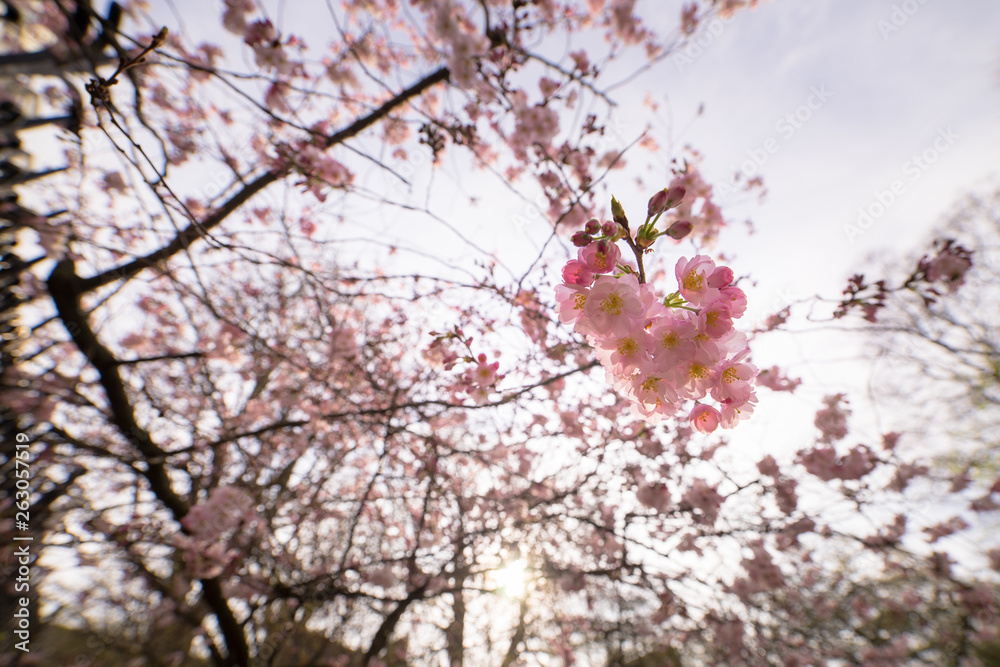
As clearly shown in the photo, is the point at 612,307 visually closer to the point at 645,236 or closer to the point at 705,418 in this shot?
the point at 645,236

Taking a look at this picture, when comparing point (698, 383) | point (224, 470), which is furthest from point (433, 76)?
point (224, 470)

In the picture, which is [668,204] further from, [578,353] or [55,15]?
[55,15]

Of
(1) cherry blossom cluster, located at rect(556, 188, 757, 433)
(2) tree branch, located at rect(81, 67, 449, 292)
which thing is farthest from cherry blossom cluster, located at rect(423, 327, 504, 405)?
(2) tree branch, located at rect(81, 67, 449, 292)

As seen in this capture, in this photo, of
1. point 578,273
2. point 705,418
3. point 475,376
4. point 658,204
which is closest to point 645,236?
point 658,204

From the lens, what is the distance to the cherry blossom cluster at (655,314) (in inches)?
49.1

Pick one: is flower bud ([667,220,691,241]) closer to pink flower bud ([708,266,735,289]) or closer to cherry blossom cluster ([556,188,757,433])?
cherry blossom cluster ([556,188,757,433])

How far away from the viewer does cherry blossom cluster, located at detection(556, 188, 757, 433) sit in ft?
4.09

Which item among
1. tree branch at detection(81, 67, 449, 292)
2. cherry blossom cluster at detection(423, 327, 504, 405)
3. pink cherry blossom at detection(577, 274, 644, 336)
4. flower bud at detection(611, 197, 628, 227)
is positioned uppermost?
tree branch at detection(81, 67, 449, 292)

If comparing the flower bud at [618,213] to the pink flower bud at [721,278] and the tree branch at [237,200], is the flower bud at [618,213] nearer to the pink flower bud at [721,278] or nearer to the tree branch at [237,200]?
the pink flower bud at [721,278]

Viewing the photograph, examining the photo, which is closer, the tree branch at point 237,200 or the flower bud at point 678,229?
the flower bud at point 678,229

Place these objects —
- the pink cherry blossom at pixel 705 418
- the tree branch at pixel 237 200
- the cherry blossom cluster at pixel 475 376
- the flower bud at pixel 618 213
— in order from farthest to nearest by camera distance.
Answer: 1. the tree branch at pixel 237 200
2. the cherry blossom cluster at pixel 475 376
3. the pink cherry blossom at pixel 705 418
4. the flower bud at pixel 618 213

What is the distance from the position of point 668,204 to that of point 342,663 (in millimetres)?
10844

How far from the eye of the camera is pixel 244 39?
141 inches

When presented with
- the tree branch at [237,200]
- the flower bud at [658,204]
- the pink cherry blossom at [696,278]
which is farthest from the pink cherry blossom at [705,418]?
the tree branch at [237,200]
